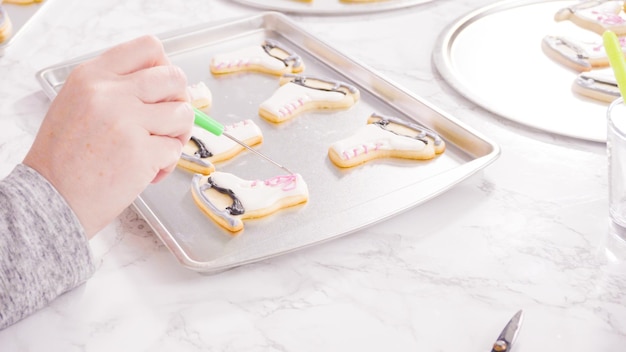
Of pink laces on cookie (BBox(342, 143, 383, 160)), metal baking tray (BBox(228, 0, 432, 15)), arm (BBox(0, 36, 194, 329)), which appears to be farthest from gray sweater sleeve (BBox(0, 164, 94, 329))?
metal baking tray (BBox(228, 0, 432, 15))

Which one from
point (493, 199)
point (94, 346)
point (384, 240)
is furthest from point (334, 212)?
point (94, 346)

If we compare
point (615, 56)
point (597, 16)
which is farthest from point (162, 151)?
point (597, 16)

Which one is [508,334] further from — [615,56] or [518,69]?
[518,69]

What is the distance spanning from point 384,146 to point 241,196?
0.21m

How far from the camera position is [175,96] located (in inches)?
33.4

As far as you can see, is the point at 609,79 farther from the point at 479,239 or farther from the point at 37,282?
the point at 37,282

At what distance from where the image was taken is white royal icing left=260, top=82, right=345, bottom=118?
110cm

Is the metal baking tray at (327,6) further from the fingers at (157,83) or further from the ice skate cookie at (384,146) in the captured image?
the fingers at (157,83)

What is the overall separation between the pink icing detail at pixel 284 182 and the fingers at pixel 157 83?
165mm

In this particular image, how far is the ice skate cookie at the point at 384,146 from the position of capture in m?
0.99

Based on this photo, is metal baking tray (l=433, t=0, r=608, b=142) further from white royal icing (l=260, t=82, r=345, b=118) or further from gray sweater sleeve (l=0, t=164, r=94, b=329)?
gray sweater sleeve (l=0, t=164, r=94, b=329)

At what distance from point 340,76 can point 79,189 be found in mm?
539

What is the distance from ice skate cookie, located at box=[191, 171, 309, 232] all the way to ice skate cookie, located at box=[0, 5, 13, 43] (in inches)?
23.1

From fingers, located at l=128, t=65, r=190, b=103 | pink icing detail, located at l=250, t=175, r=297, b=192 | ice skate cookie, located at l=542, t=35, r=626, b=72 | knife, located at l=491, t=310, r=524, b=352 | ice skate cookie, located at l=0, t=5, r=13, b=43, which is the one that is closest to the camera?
knife, located at l=491, t=310, r=524, b=352
